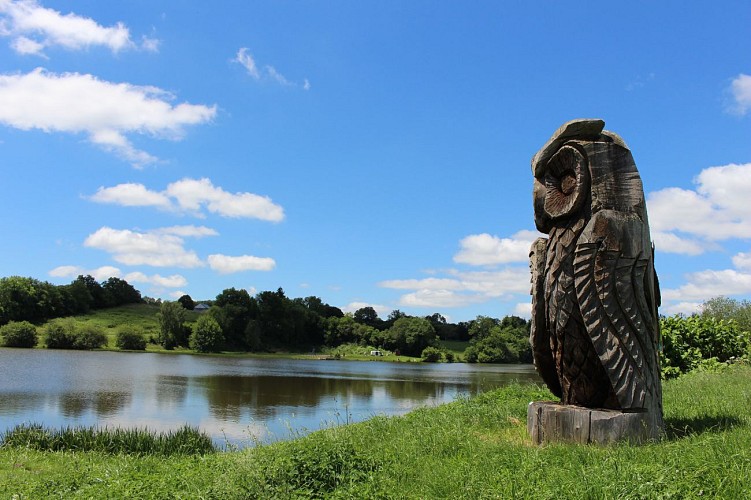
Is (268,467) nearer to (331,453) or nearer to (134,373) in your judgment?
(331,453)

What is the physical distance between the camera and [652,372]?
6.36 metres

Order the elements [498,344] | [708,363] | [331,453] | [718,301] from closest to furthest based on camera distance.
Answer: [331,453]
[708,363]
[718,301]
[498,344]

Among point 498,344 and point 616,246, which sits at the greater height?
point 616,246

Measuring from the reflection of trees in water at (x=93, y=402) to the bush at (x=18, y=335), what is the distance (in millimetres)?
50133

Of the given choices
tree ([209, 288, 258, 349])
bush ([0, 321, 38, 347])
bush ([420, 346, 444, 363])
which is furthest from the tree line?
bush ([420, 346, 444, 363])

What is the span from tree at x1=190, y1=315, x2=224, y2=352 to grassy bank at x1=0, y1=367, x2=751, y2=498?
3003 inches

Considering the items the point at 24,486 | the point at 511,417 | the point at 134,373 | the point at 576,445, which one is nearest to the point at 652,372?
the point at 576,445

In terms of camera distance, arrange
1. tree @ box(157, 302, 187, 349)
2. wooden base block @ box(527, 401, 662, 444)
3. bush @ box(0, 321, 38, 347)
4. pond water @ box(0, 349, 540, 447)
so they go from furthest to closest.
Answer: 1. tree @ box(157, 302, 187, 349)
2. bush @ box(0, 321, 38, 347)
3. pond water @ box(0, 349, 540, 447)
4. wooden base block @ box(527, 401, 662, 444)

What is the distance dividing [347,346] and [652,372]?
93099 millimetres

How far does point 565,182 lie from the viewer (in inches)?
273

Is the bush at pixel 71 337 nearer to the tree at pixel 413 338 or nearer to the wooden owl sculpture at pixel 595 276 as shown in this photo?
the tree at pixel 413 338

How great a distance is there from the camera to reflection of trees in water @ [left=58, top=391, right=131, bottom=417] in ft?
67.3

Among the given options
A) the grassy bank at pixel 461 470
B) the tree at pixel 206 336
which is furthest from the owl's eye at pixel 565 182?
the tree at pixel 206 336

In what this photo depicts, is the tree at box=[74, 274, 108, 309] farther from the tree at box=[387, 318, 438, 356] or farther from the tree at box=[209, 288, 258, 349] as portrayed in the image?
the tree at box=[387, 318, 438, 356]
